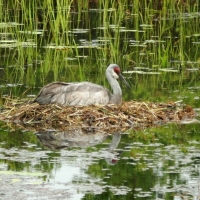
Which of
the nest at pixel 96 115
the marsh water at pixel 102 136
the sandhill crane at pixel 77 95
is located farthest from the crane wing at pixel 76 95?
the marsh water at pixel 102 136

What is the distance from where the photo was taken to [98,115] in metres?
11.9

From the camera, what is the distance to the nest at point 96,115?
38.7ft

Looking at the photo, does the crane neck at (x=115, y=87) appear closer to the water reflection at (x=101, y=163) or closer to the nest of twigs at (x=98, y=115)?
the nest of twigs at (x=98, y=115)

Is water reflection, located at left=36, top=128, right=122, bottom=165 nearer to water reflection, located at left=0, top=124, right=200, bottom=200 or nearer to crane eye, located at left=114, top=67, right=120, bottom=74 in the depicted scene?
water reflection, located at left=0, top=124, right=200, bottom=200

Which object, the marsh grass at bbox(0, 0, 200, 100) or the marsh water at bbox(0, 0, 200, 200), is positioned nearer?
the marsh water at bbox(0, 0, 200, 200)

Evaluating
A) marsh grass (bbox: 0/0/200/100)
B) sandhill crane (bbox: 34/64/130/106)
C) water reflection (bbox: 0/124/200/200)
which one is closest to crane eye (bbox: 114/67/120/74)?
sandhill crane (bbox: 34/64/130/106)

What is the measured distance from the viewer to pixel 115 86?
1271 centimetres

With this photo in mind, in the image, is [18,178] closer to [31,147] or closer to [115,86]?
[31,147]

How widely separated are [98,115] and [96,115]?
0.09 feet

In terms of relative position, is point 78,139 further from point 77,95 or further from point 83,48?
point 83,48

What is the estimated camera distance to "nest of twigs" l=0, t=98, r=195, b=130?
11812 mm

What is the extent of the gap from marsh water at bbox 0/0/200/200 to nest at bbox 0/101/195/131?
170 millimetres

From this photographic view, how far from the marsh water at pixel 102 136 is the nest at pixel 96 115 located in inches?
6.7

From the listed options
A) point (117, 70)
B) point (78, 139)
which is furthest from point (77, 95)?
point (78, 139)
